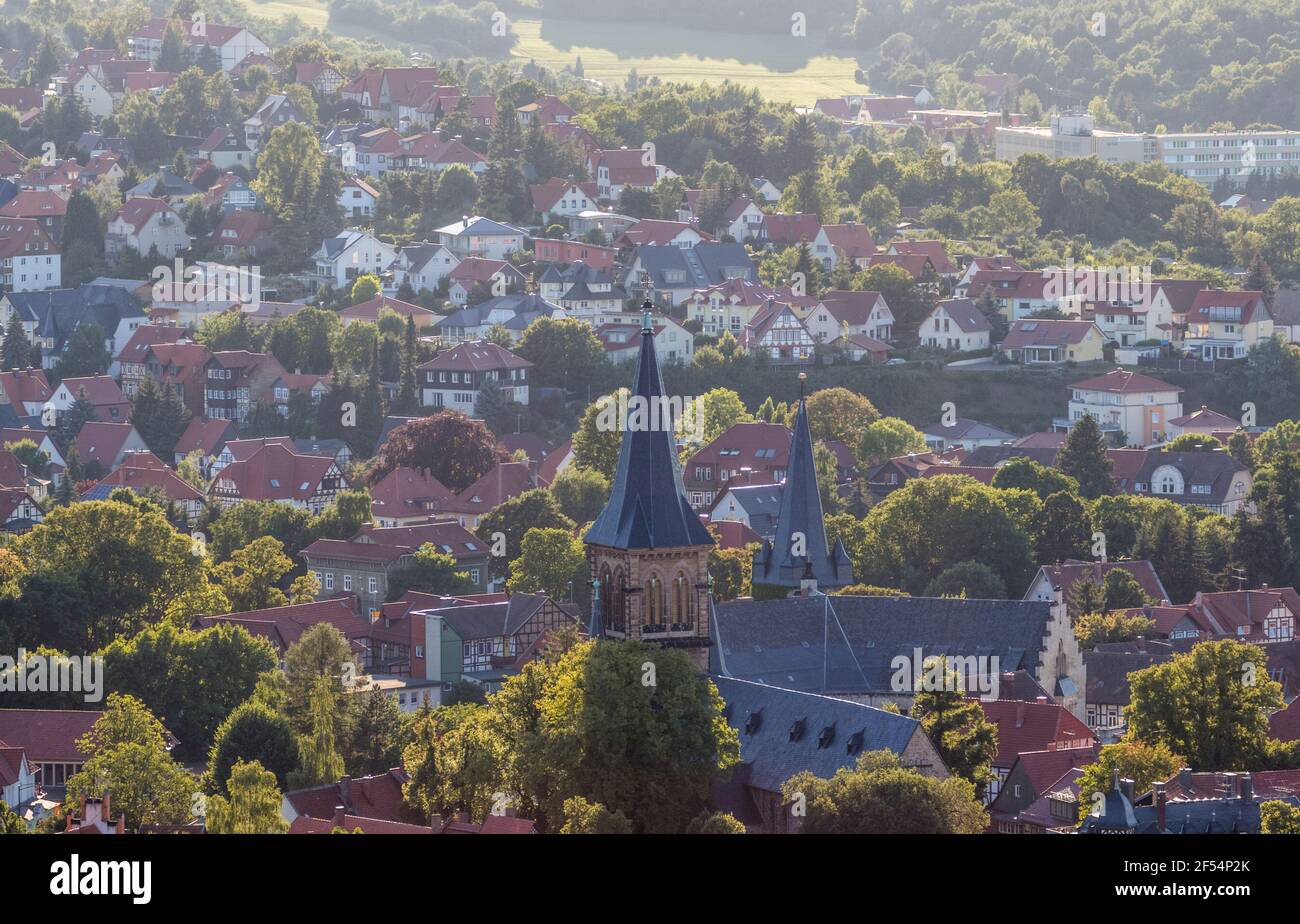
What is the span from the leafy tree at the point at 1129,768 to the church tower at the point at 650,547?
6.85m

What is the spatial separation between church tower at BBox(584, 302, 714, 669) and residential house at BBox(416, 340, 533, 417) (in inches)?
2334

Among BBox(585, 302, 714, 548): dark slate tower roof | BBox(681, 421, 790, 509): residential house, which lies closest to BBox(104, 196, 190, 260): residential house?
BBox(681, 421, 790, 509): residential house

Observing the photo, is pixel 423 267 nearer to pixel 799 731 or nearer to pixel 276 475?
pixel 276 475

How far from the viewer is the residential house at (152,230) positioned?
128m

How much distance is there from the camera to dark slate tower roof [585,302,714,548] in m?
45.9

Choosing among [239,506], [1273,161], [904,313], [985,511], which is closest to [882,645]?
[985,511]

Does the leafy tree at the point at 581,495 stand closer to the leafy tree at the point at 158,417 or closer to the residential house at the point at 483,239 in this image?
the leafy tree at the point at 158,417

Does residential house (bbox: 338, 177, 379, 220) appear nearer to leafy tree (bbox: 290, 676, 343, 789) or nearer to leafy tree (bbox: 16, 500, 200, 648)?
leafy tree (bbox: 16, 500, 200, 648)
